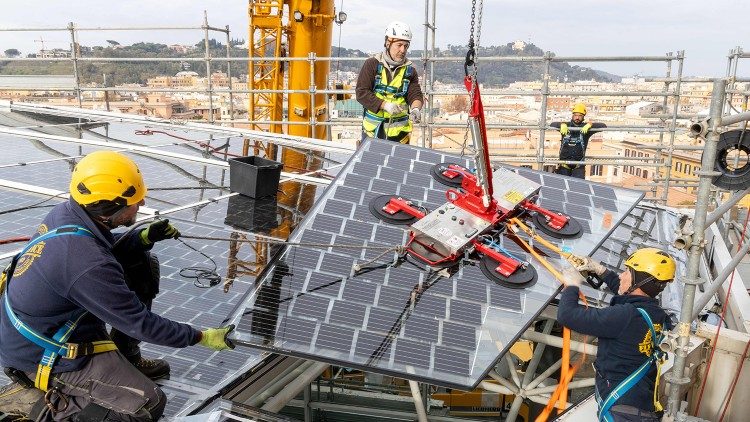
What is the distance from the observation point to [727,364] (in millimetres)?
5852

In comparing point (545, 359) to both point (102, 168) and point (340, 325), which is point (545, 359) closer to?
point (340, 325)

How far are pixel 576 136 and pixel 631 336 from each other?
1044 centimetres

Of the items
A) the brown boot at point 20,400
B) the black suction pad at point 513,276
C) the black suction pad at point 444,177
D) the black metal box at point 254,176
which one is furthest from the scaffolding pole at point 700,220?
the black metal box at point 254,176

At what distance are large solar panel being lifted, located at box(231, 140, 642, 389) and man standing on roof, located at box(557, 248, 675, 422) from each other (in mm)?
646

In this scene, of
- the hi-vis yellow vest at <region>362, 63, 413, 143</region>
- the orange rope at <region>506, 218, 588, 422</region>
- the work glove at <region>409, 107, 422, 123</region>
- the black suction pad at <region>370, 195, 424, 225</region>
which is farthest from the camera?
the hi-vis yellow vest at <region>362, 63, 413, 143</region>

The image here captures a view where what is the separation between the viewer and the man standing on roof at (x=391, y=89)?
9.73 meters

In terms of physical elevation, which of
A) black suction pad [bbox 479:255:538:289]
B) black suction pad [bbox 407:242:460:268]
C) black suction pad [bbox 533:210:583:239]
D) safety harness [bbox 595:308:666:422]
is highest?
black suction pad [bbox 533:210:583:239]

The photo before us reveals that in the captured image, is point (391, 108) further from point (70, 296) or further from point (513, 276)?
point (70, 296)

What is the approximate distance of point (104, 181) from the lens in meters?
4.25

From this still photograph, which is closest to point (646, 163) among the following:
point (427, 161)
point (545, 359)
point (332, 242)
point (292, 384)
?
point (545, 359)

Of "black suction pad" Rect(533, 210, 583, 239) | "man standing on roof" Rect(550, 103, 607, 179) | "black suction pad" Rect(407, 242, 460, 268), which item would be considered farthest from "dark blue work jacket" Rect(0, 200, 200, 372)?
"man standing on roof" Rect(550, 103, 607, 179)

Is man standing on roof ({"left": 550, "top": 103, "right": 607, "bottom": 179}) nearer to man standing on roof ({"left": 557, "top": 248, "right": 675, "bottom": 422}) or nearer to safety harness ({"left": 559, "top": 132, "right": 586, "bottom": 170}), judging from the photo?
safety harness ({"left": 559, "top": 132, "right": 586, "bottom": 170})

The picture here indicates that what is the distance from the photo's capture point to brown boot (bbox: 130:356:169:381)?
4781 millimetres

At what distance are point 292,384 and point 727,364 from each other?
4.14m
